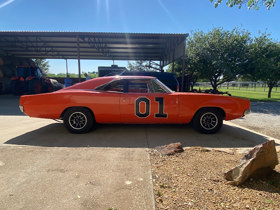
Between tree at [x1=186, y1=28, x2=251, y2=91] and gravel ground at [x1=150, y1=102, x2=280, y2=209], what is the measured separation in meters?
11.3

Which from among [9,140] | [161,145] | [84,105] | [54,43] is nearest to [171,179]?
[161,145]

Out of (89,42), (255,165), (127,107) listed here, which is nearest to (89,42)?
(89,42)

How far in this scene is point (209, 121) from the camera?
13.3 ft

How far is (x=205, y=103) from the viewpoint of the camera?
3.88 meters

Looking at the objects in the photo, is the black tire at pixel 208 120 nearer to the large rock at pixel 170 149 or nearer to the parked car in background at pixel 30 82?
the large rock at pixel 170 149

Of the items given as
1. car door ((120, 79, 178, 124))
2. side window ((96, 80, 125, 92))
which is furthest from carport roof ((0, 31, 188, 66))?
car door ((120, 79, 178, 124))

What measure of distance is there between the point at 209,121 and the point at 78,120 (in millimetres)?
3367

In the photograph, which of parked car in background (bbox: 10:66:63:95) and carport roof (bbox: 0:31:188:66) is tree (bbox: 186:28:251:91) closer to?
carport roof (bbox: 0:31:188:66)

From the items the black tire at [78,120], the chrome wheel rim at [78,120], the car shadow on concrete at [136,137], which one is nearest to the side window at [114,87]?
the black tire at [78,120]

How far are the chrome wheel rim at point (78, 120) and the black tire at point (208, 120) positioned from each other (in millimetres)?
2835

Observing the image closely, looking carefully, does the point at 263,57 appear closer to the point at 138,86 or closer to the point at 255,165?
the point at 138,86

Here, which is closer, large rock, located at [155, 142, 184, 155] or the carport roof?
large rock, located at [155, 142, 184, 155]

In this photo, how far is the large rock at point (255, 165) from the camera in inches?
75.9

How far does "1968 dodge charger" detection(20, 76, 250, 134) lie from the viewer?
3816mm
